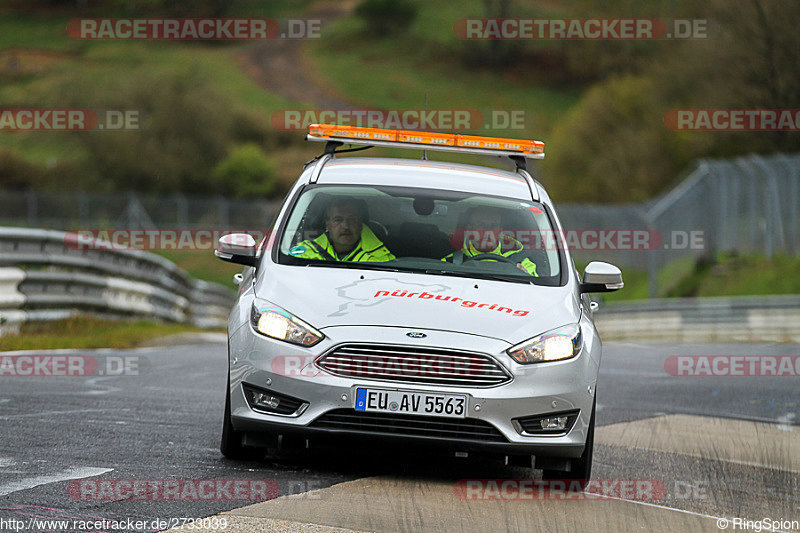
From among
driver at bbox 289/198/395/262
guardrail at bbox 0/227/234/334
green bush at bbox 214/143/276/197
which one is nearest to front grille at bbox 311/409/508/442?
driver at bbox 289/198/395/262

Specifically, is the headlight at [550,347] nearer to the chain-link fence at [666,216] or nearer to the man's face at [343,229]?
the man's face at [343,229]

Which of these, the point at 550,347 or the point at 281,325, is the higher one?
the point at 281,325

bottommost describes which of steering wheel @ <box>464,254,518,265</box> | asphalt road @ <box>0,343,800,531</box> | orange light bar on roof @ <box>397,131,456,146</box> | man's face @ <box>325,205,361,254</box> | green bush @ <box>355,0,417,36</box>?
asphalt road @ <box>0,343,800,531</box>

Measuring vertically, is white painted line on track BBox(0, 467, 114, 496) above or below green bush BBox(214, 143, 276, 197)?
below

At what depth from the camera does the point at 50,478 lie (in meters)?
6.68

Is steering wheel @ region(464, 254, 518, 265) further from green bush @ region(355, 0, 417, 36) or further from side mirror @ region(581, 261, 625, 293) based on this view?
green bush @ region(355, 0, 417, 36)

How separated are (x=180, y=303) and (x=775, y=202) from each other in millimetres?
14192

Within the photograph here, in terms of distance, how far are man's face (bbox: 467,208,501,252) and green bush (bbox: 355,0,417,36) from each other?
135677 mm

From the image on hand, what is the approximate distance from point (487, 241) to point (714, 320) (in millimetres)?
18939

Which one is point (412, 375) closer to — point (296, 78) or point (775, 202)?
point (775, 202)

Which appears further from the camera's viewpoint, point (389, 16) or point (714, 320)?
point (389, 16)

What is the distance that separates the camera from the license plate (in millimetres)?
7109

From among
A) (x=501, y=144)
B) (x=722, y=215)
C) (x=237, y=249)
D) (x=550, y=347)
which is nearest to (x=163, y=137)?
(x=722, y=215)

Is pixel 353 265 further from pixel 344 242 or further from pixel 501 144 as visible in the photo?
pixel 501 144
